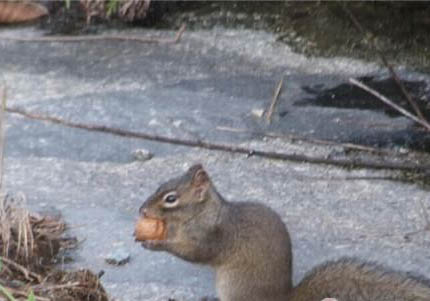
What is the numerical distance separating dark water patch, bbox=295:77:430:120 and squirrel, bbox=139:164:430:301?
5.48ft

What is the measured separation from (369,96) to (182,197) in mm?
1912

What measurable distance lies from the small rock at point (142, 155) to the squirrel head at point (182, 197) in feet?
3.64

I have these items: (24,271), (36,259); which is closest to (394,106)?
(36,259)

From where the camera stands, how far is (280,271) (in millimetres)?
4270

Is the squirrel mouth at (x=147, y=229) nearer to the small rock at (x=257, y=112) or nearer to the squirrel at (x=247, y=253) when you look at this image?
the squirrel at (x=247, y=253)

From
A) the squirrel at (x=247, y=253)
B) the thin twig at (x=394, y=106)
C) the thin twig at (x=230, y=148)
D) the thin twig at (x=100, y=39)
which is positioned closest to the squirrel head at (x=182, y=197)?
the squirrel at (x=247, y=253)

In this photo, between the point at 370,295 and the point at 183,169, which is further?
the point at 183,169

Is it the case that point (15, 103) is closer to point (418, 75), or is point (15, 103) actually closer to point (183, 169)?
point (183, 169)

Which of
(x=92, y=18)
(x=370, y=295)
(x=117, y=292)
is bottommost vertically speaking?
(x=92, y=18)

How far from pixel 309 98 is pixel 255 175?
84 cm

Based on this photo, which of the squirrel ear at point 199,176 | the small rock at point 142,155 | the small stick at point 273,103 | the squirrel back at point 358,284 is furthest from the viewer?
the small stick at point 273,103

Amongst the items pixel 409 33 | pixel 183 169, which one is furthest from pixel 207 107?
pixel 409 33

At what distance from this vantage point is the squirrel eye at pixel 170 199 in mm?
4426

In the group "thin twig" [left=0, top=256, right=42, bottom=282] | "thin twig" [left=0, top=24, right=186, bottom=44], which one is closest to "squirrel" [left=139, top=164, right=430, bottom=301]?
"thin twig" [left=0, top=256, right=42, bottom=282]
